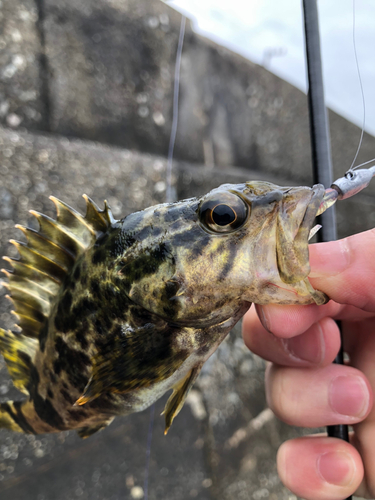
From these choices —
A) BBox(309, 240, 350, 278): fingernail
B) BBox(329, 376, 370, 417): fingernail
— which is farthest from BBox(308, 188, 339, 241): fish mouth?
BBox(329, 376, 370, 417): fingernail

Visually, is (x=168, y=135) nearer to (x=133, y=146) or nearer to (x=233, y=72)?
(x=133, y=146)

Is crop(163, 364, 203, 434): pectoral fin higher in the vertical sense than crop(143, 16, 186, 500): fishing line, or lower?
lower

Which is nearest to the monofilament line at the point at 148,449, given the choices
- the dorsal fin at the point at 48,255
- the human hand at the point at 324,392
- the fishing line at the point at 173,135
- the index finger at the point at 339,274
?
the fishing line at the point at 173,135

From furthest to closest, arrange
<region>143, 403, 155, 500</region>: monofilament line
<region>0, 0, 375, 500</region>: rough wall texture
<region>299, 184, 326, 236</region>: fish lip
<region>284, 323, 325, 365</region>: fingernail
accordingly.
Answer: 1. <region>143, 403, 155, 500</region>: monofilament line
2. <region>0, 0, 375, 500</region>: rough wall texture
3. <region>284, 323, 325, 365</region>: fingernail
4. <region>299, 184, 326, 236</region>: fish lip

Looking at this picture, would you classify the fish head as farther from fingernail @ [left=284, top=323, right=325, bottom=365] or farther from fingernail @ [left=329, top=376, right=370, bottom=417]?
fingernail @ [left=329, top=376, right=370, bottom=417]

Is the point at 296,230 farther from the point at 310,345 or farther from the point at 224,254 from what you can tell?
the point at 310,345

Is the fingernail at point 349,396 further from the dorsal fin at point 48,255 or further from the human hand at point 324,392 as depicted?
the dorsal fin at point 48,255

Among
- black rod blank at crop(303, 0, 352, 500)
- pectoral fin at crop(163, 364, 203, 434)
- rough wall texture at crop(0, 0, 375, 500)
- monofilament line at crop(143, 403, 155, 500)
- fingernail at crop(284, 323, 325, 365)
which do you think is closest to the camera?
pectoral fin at crop(163, 364, 203, 434)

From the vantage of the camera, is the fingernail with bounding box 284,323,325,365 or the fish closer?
the fish

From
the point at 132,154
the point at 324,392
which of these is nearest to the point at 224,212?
the point at 324,392
